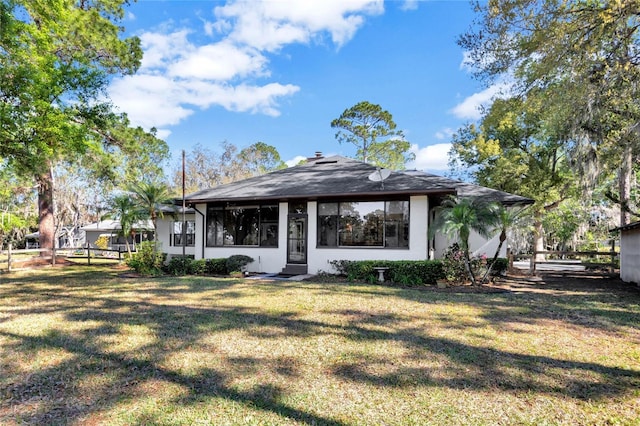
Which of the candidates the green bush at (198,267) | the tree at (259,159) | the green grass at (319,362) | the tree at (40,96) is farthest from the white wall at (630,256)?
the tree at (259,159)

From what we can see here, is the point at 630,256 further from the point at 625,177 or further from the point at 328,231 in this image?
the point at 328,231

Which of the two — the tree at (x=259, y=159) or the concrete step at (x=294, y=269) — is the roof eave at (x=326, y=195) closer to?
the concrete step at (x=294, y=269)

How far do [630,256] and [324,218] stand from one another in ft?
31.4

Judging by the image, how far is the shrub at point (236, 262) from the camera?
1234 cm

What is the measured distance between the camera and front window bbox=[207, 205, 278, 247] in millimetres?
13141

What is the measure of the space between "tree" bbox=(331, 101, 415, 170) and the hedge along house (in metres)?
17.5

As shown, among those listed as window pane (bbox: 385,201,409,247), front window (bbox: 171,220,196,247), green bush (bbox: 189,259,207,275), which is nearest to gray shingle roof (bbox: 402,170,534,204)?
window pane (bbox: 385,201,409,247)

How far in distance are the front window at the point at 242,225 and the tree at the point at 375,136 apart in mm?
20025

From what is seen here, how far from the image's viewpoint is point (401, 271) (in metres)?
10.4

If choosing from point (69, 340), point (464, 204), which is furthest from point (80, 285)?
point (464, 204)

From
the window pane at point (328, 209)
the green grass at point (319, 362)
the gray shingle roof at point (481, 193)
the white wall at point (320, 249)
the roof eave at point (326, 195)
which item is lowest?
the green grass at point (319, 362)

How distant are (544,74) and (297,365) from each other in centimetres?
883

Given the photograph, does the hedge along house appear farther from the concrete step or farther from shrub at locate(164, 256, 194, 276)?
shrub at locate(164, 256, 194, 276)

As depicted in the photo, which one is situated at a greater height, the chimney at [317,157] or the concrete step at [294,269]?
the chimney at [317,157]
